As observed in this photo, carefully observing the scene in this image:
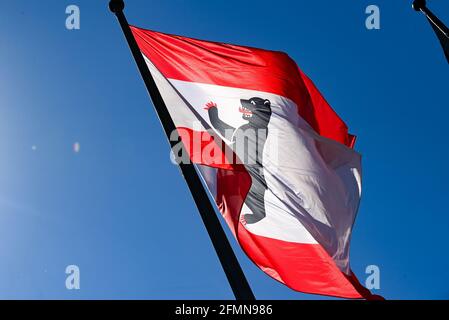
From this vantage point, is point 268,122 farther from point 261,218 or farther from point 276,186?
point 261,218

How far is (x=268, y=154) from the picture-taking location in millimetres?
8836

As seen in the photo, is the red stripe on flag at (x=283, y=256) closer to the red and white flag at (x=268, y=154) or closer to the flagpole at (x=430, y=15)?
the red and white flag at (x=268, y=154)

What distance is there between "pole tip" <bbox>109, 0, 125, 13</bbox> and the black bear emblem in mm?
2354

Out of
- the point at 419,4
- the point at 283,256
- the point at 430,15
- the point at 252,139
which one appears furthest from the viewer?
the point at 419,4

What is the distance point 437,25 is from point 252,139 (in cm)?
527

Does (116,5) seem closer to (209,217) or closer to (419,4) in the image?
(209,217)

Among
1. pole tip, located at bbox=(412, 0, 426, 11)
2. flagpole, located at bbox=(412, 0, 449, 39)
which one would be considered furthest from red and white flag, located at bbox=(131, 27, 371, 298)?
pole tip, located at bbox=(412, 0, 426, 11)

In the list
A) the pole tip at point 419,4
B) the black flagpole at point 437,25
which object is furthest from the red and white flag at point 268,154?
the pole tip at point 419,4

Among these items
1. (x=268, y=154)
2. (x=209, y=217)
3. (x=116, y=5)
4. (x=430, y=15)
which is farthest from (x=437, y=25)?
(x=209, y=217)

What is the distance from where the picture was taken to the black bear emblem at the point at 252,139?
8.37 metres

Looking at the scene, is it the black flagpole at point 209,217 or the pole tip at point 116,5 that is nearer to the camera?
the black flagpole at point 209,217
